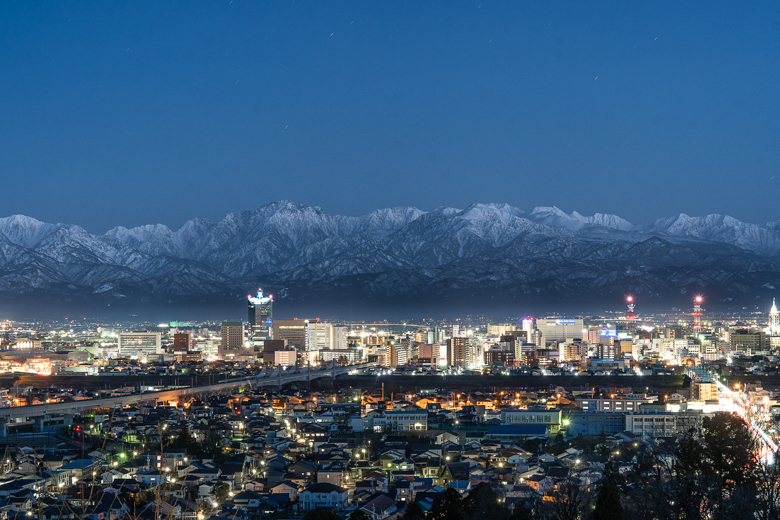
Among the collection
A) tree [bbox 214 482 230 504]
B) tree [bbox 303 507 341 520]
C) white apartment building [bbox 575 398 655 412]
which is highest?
white apartment building [bbox 575 398 655 412]

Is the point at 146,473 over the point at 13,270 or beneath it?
beneath

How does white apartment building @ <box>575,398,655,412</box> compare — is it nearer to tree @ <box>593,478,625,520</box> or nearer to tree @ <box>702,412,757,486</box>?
tree @ <box>702,412,757,486</box>

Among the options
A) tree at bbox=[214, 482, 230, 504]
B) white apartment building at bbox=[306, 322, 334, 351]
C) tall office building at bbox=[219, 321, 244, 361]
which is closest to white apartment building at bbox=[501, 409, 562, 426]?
tree at bbox=[214, 482, 230, 504]

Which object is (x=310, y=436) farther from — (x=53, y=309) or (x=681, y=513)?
(x=53, y=309)

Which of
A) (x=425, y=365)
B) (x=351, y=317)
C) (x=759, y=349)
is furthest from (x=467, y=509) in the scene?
(x=351, y=317)

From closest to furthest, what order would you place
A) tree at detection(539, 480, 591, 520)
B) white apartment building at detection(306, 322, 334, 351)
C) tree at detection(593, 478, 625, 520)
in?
tree at detection(593, 478, 625, 520) < tree at detection(539, 480, 591, 520) < white apartment building at detection(306, 322, 334, 351)

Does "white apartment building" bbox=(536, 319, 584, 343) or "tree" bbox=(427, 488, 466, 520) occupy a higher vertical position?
"white apartment building" bbox=(536, 319, 584, 343)
